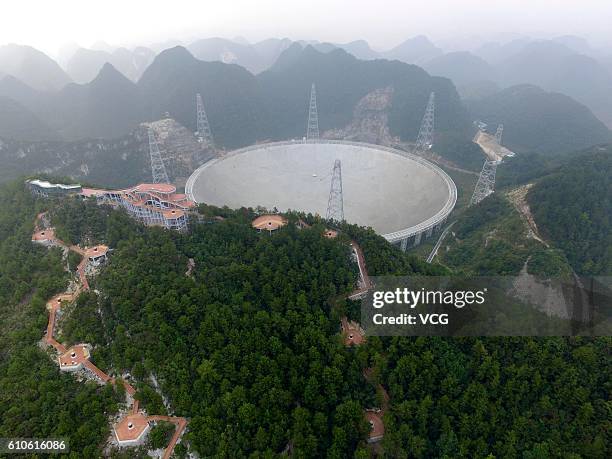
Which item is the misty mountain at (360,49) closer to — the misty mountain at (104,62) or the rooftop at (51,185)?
the misty mountain at (104,62)

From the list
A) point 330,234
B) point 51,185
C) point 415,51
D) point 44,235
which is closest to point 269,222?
point 330,234

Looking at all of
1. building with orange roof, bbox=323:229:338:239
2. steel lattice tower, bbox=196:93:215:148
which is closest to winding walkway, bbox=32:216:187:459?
building with orange roof, bbox=323:229:338:239

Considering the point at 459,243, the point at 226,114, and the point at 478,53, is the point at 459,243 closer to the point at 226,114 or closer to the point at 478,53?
the point at 226,114

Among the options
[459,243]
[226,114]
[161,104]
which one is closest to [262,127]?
[226,114]

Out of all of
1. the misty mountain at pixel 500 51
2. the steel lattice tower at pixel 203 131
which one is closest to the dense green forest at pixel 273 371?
Result: the steel lattice tower at pixel 203 131

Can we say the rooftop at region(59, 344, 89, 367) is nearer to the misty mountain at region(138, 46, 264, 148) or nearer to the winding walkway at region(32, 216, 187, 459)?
the winding walkway at region(32, 216, 187, 459)

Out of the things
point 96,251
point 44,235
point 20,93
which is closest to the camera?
point 96,251

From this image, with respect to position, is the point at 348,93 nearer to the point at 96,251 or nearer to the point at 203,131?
the point at 203,131
